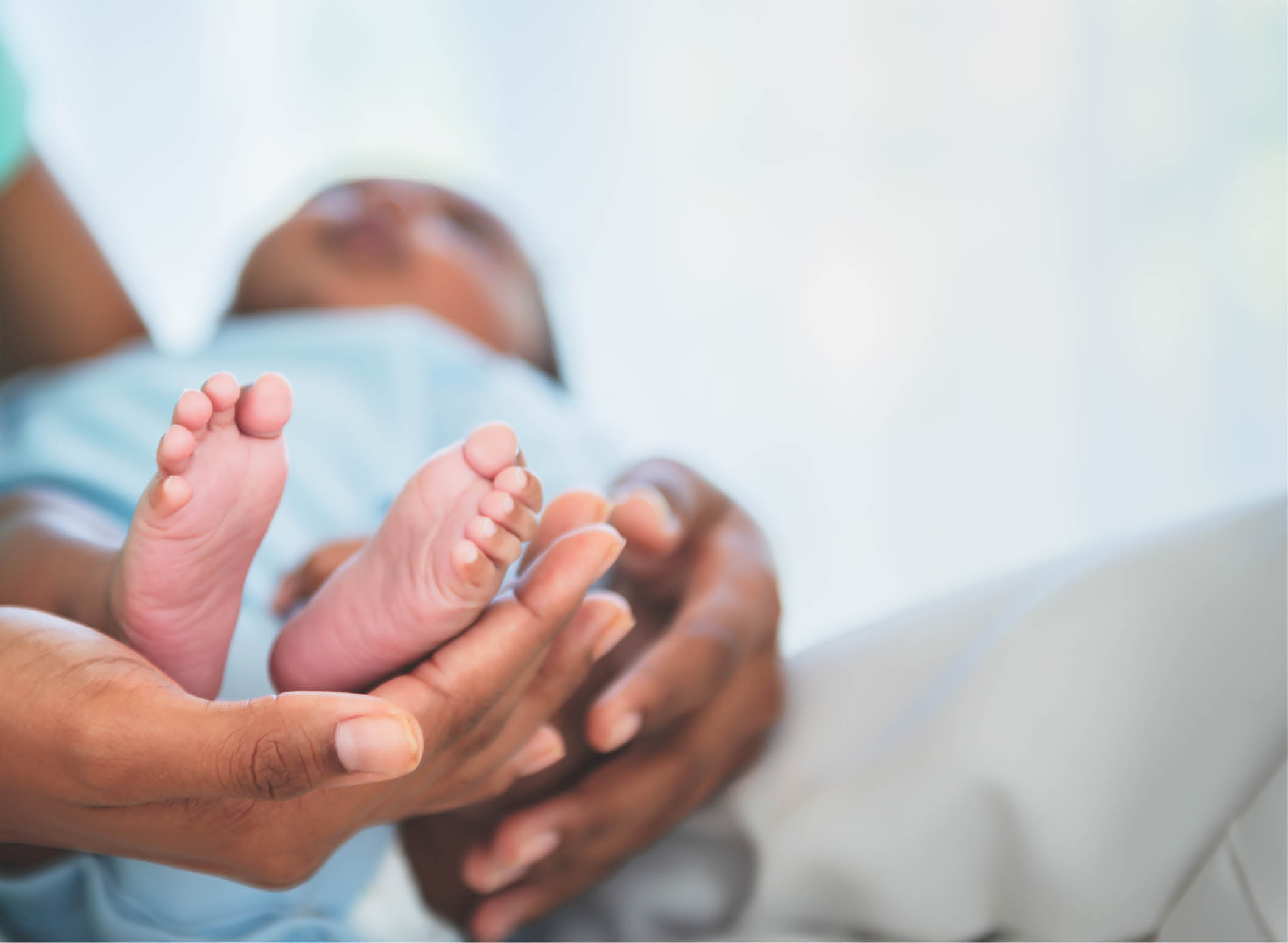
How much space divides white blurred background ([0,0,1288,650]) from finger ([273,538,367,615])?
0.69 metres

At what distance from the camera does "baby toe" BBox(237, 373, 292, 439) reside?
39 cm

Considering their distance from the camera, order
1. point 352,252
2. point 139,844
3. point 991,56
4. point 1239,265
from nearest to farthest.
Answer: point 139,844
point 1239,265
point 991,56
point 352,252

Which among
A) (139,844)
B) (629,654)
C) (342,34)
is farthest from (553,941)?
(342,34)

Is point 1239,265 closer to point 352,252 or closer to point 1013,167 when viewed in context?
point 1013,167

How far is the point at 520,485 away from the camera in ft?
1.32

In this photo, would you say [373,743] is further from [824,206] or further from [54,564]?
[824,206]

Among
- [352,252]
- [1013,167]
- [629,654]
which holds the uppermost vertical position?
[1013,167]

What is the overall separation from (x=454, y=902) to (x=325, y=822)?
0.74 ft

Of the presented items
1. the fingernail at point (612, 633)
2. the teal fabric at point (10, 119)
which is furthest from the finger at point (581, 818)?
the teal fabric at point (10, 119)

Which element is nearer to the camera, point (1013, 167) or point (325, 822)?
point (325, 822)

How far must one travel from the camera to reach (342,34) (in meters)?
1.62

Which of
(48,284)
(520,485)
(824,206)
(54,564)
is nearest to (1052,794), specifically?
(520,485)

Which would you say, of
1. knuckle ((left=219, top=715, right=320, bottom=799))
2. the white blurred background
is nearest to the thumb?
knuckle ((left=219, top=715, right=320, bottom=799))

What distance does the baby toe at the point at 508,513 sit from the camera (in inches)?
15.5
